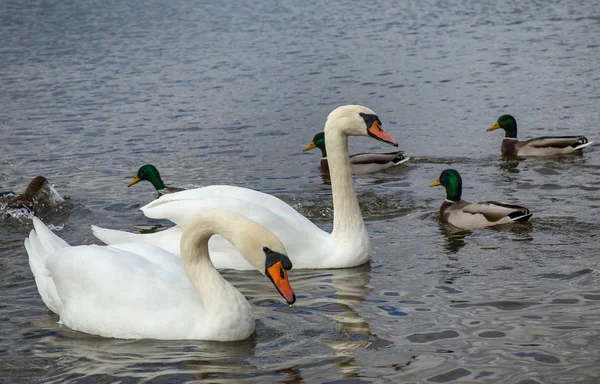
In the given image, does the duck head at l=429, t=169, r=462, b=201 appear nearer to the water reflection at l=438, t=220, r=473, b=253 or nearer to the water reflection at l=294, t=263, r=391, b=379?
the water reflection at l=438, t=220, r=473, b=253

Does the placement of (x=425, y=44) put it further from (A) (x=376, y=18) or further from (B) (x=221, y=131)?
(B) (x=221, y=131)

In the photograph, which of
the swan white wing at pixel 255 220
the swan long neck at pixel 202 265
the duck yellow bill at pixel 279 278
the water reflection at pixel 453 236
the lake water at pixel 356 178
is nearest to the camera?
the duck yellow bill at pixel 279 278

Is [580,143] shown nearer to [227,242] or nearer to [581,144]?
[581,144]

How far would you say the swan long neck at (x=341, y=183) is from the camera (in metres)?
8.70

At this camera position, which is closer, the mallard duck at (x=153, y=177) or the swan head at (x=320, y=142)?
the mallard duck at (x=153, y=177)

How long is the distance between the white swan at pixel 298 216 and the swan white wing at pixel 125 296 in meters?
1.34

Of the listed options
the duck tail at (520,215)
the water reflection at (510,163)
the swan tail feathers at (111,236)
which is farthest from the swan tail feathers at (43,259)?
the water reflection at (510,163)

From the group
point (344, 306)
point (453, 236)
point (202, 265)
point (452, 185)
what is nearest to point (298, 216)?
point (344, 306)

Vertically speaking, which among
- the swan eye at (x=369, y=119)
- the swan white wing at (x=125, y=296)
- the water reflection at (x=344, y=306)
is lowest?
the water reflection at (x=344, y=306)

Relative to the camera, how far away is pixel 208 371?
625 centimetres

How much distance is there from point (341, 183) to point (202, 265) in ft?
7.89

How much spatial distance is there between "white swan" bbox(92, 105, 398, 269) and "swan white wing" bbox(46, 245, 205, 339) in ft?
4.40

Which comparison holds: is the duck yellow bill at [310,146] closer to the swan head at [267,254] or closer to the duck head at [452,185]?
the duck head at [452,185]

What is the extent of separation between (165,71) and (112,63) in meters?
2.29
